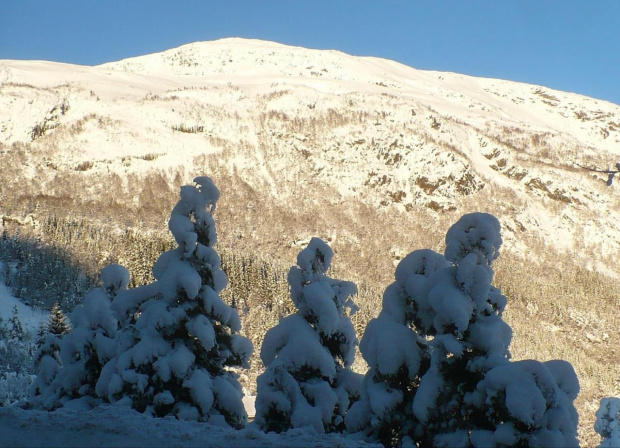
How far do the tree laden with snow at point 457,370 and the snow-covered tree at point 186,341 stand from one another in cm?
427

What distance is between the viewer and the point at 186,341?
13.2 m

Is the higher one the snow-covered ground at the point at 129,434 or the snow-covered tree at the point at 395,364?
the snow-covered tree at the point at 395,364

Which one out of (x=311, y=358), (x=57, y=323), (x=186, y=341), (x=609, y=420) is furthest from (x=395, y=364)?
(x=57, y=323)

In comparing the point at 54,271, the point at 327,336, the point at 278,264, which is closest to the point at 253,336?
the point at 54,271

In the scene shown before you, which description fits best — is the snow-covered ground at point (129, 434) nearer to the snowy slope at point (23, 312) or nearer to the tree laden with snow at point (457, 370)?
the tree laden with snow at point (457, 370)

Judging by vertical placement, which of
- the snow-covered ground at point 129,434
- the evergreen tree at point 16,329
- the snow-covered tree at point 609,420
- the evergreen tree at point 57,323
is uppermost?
the evergreen tree at point 57,323

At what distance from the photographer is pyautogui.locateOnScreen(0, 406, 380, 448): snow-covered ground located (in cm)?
852

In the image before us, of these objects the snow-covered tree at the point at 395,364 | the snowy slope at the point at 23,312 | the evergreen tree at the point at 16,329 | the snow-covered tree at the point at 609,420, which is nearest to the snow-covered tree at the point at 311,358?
the snow-covered tree at the point at 395,364

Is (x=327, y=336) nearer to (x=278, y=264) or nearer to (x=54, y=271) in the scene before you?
(x=54, y=271)

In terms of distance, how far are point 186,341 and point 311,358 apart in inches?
136

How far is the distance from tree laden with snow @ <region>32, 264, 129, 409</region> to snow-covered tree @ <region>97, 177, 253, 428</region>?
1575 millimetres

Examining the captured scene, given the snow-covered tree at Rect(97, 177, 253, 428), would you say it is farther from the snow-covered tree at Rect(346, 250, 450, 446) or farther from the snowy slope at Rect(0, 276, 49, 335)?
the snowy slope at Rect(0, 276, 49, 335)

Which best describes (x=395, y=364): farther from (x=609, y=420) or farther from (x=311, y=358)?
(x=609, y=420)

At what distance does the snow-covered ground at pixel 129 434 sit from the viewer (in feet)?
28.0
